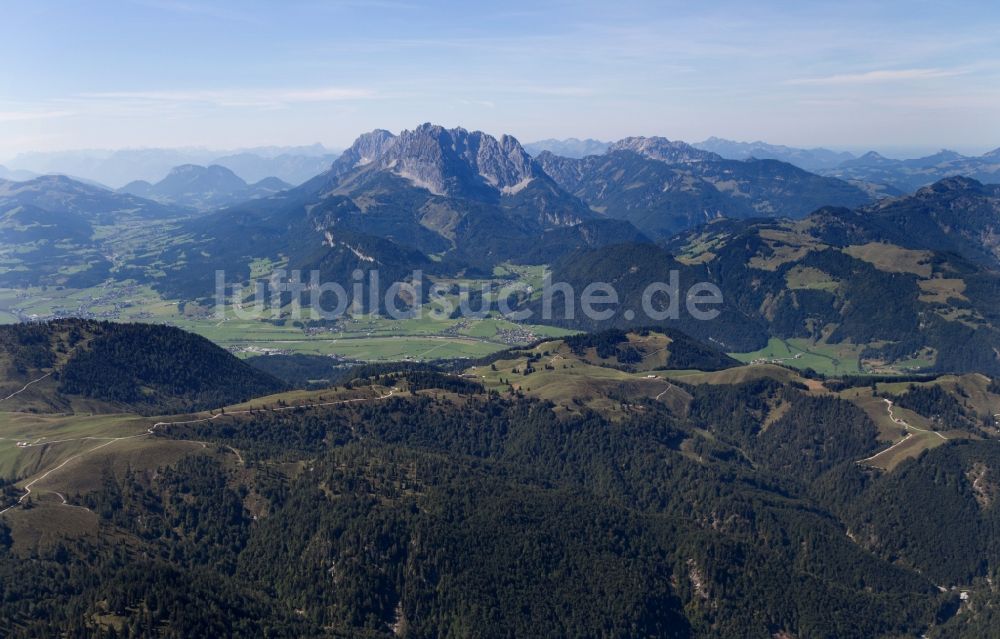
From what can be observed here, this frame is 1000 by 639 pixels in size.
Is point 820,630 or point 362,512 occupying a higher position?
point 362,512

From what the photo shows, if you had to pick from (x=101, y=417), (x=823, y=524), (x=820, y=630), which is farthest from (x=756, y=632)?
(x=101, y=417)

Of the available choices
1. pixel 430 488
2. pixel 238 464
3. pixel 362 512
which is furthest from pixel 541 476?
pixel 238 464

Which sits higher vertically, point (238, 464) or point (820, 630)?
point (238, 464)

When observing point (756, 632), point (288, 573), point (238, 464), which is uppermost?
point (238, 464)

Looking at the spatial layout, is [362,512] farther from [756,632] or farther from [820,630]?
[820,630]

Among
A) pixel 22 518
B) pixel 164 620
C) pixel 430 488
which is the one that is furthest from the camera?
pixel 430 488

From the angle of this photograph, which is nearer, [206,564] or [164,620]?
[164,620]

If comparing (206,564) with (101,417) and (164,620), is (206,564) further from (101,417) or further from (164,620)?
(101,417)

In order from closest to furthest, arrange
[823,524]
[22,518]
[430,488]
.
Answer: [22,518] < [430,488] < [823,524]

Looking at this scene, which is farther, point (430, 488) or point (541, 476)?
point (541, 476)
